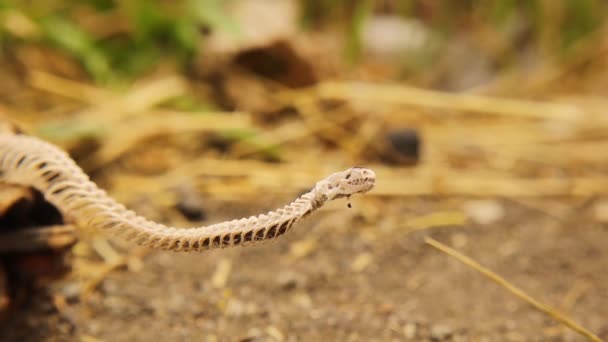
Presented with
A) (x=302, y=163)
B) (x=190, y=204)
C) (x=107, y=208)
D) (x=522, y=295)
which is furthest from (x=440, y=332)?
(x=302, y=163)

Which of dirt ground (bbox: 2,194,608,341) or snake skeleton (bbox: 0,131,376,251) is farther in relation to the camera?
dirt ground (bbox: 2,194,608,341)

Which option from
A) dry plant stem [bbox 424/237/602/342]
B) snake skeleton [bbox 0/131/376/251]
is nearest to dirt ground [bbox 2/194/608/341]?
dry plant stem [bbox 424/237/602/342]

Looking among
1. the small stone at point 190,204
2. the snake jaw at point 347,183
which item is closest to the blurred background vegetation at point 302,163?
the small stone at point 190,204

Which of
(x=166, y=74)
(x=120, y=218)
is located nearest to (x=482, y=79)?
(x=166, y=74)

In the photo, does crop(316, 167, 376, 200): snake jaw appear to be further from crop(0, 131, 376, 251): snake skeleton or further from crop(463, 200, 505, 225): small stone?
crop(463, 200, 505, 225): small stone

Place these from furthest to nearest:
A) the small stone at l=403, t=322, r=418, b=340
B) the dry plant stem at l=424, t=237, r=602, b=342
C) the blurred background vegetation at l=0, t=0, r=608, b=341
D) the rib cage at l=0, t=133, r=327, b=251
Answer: the blurred background vegetation at l=0, t=0, r=608, b=341, the small stone at l=403, t=322, r=418, b=340, the dry plant stem at l=424, t=237, r=602, b=342, the rib cage at l=0, t=133, r=327, b=251

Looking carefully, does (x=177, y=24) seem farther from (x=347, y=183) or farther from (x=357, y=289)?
(x=347, y=183)
